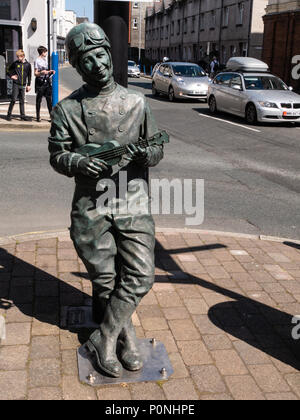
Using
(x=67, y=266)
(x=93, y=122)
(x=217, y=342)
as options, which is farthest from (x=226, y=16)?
(x=93, y=122)

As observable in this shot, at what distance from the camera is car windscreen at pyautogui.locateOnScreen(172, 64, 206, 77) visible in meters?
22.8

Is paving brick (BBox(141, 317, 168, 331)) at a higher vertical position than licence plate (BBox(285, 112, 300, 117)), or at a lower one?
lower

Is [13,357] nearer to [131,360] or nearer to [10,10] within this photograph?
[131,360]

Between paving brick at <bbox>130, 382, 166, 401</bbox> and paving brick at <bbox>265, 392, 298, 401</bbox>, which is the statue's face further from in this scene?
paving brick at <bbox>265, 392, 298, 401</bbox>

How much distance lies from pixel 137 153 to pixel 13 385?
1.55m

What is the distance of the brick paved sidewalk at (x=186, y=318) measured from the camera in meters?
3.07

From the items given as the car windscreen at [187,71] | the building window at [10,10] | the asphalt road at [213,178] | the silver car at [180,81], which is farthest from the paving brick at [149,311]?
the car windscreen at [187,71]

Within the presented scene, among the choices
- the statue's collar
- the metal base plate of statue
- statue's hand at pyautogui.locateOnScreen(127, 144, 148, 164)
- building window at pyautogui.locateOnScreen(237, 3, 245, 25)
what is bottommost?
the metal base plate of statue

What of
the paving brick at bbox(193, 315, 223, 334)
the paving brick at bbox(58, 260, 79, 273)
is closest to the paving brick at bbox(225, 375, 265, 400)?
the paving brick at bbox(193, 315, 223, 334)

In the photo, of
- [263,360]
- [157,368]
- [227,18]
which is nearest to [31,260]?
[157,368]

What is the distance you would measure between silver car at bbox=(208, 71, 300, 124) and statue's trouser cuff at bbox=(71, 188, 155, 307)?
509 inches

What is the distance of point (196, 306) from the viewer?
13.5 feet

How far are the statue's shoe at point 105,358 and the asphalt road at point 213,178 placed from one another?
9.90 feet
